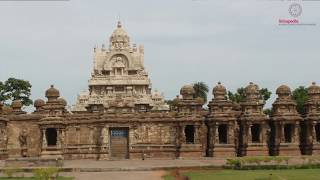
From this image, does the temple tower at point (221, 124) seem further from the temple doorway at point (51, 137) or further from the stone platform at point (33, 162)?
the stone platform at point (33, 162)

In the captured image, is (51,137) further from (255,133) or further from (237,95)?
(237,95)

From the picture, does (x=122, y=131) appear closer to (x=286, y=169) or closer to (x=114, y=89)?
(x=286, y=169)

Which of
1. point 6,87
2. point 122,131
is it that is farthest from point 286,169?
point 6,87

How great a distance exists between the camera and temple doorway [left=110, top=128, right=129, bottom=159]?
43.6 meters

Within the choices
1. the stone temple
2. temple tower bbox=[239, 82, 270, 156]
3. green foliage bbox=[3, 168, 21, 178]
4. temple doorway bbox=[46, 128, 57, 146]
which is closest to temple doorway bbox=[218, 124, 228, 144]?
the stone temple

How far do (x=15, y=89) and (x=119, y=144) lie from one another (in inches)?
1484

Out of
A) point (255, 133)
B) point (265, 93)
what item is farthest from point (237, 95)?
point (255, 133)

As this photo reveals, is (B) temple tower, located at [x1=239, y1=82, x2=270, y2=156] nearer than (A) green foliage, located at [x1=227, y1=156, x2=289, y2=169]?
No

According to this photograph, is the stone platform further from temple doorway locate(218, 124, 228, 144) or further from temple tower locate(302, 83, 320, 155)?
temple tower locate(302, 83, 320, 155)

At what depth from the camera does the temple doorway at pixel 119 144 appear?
43.6 m

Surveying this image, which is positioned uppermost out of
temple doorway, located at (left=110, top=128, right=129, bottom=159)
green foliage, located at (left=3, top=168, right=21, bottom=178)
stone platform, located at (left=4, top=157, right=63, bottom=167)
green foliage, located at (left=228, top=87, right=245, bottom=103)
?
green foliage, located at (left=228, top=87, right=245, bottom=103)

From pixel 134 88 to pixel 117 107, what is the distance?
91.7ft

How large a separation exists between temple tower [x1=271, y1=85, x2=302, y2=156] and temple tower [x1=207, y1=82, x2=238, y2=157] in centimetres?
308

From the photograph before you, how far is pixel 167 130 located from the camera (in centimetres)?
4412
